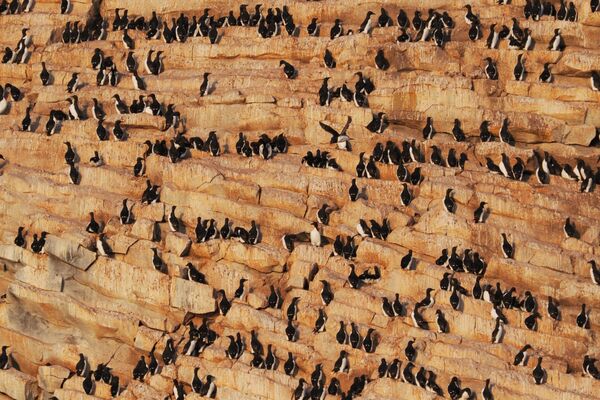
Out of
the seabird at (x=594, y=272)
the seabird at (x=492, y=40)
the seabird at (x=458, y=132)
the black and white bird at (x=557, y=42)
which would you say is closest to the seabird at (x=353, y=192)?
the seabird at (x=458, y=132)

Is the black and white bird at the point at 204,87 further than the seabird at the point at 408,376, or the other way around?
the black and white bird at the point at 204,87

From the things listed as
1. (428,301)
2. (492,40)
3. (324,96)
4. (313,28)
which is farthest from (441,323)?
(313,28)

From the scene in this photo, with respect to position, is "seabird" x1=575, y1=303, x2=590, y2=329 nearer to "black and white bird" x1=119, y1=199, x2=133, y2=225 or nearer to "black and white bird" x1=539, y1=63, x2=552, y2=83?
"black and white bird" x1=539, y1=63, x2=552, y2=83

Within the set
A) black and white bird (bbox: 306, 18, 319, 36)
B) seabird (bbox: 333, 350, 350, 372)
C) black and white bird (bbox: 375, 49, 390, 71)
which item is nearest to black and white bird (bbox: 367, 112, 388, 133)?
black and white bird (bbox: 375, 49, 390, 71)

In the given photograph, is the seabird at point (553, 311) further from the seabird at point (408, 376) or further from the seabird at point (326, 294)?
the seabird at point (326, 294)

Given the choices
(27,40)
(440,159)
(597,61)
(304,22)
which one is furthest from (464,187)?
(27,40)

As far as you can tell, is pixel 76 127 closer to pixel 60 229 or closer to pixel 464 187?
pixel 60 229

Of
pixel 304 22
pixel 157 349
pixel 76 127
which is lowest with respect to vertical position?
pixel 157 349

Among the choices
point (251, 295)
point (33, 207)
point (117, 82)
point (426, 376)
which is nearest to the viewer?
point (426, 376)

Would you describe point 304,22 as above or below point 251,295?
above
